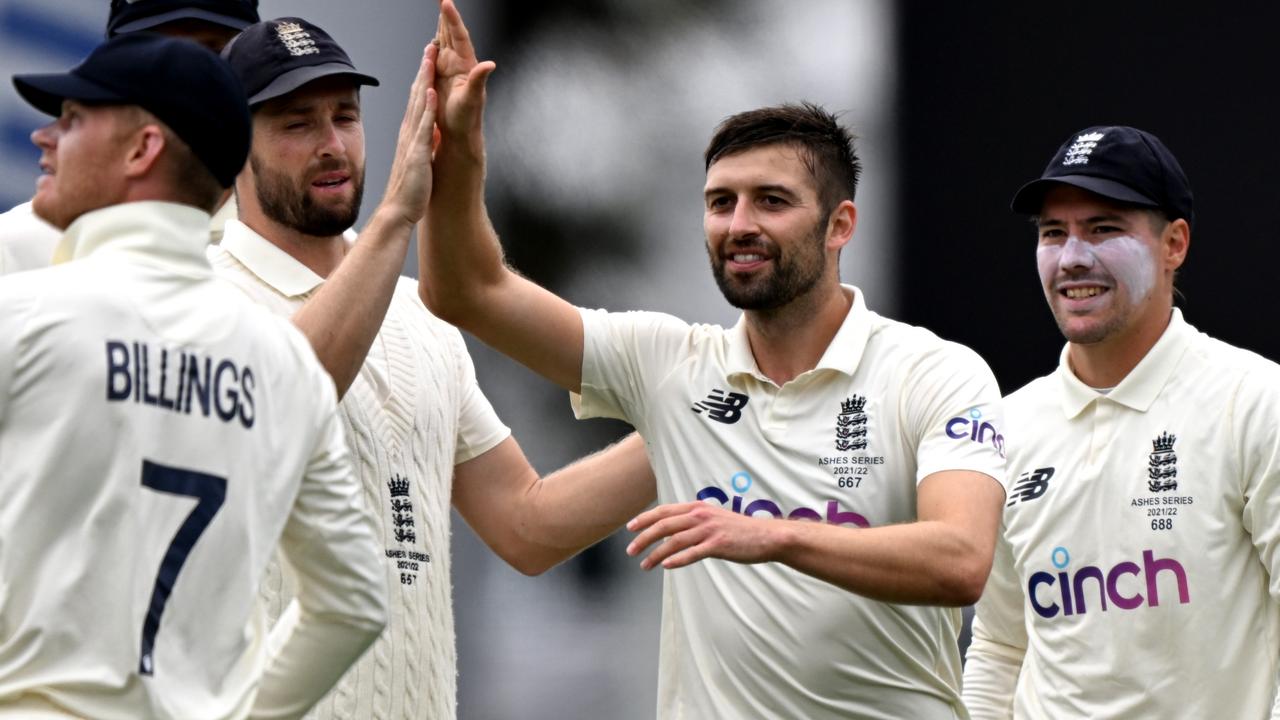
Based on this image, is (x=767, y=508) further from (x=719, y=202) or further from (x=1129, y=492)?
(x=1129, y=492)

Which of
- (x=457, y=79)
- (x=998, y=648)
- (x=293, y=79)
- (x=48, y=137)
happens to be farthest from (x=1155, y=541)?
(x=48, y=137)

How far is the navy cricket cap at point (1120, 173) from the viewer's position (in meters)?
4.46

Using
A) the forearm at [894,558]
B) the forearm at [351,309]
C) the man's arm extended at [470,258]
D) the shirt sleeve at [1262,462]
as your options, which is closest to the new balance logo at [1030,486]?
the shirt sleeve at [1262,462]

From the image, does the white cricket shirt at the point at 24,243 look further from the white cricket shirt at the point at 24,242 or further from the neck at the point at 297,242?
the neck at the point at 297,242

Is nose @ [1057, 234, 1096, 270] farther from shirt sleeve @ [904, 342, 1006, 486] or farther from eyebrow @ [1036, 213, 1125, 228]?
shirt sleeve @ [904, 342, 1006, 486]

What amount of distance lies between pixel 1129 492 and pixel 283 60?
6.66 ft

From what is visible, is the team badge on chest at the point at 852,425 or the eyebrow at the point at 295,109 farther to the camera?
the team badge on chest at the point at 852,425

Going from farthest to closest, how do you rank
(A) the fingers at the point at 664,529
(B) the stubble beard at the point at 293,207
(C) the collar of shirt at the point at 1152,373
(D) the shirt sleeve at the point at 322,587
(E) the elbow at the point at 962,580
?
(C) the collar of shirt at the point at 1152,373 < (B) the stubble beard at the point at 293,207 < (E) the elbow at the point at 962,580 < (A) the fingers at the point at 664,529 < (D) the shirt sleeve at the point at 322,587

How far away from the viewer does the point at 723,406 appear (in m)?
3.88

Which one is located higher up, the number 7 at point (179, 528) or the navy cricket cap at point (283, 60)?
the navy cricket cap at point (283, 60)

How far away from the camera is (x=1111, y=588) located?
4.25 meters

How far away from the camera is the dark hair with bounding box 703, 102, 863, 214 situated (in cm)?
396

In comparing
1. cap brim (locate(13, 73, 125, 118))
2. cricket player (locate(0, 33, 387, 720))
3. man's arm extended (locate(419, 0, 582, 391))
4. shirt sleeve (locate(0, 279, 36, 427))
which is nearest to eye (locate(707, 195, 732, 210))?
man's arm extended (locate(419, 0, 582, 391))

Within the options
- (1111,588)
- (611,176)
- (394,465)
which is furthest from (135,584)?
(611,176)
